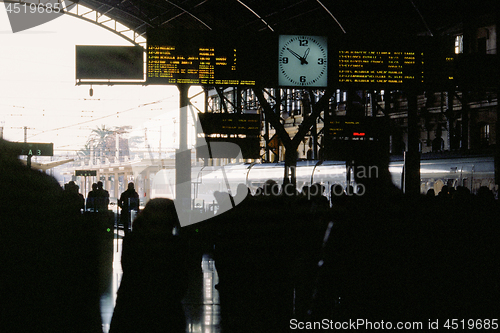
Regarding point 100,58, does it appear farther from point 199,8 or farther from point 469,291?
point 199,8

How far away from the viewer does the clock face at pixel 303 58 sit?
38.7 ft

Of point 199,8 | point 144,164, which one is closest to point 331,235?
point 199,8

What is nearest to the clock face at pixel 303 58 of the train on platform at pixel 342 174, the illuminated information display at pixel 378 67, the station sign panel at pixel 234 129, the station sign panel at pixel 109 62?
the illuminated information display at pixel 378 67

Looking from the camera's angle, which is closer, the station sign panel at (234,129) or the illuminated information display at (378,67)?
the illuminated information display at (378,67)

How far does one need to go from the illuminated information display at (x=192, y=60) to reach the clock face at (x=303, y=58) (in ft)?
2.77

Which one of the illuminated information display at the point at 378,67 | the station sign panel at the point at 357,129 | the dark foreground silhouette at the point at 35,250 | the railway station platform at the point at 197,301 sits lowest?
the railway station platform at the point at 197,301

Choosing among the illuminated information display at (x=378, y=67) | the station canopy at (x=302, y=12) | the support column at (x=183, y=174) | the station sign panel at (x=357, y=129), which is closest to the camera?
the illuminated information display at (x=378, y=67)

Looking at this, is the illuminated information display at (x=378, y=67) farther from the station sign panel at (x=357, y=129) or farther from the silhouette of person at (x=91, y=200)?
the silhouette of person at (x=91, y=200)

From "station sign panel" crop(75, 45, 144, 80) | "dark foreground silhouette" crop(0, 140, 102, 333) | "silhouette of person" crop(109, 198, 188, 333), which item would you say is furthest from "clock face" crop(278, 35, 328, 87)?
"dark foreground silhouette" crop(0, 140, 102, 333)

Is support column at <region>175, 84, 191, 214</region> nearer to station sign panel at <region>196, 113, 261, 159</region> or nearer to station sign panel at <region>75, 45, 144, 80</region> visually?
Answer: station sign panel at <region>196, 113, 261, 159</region>

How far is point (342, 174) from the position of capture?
830 inches

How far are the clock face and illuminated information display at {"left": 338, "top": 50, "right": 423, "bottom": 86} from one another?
40cm

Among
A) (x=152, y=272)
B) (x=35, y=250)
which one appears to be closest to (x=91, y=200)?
(x=152, y=272)

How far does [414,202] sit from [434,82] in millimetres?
7041
